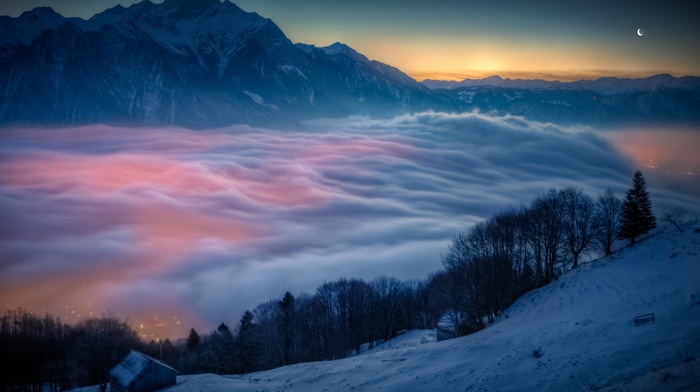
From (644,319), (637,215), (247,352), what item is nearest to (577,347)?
(644,319)

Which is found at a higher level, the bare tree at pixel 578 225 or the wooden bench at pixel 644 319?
the bare tree at pixel 578 225

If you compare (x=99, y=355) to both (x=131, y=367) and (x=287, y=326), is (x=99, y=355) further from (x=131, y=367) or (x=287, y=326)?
(x=287, y=326)

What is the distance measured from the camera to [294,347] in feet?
227

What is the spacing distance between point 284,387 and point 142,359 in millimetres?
18708

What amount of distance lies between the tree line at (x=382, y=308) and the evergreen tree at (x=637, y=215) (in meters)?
0.11

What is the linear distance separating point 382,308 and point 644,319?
5317 centimetres

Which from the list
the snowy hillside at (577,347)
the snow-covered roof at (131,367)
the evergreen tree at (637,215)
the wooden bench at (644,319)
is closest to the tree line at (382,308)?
the evergreen tree at (637,215)

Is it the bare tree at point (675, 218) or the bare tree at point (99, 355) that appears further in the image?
the bare tree at point (99, 355)

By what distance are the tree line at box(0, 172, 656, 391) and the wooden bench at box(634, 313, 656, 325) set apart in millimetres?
18919

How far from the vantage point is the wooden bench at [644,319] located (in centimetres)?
2633

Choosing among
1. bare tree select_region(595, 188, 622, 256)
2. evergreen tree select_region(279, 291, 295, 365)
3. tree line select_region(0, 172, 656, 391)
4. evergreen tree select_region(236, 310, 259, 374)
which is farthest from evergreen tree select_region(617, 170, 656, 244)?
evergreen tree select_region(236, 310, 259, 374)

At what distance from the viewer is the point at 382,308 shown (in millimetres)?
76125

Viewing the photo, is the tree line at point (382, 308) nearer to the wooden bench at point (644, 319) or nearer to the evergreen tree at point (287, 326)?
the evergreen tree at point (287, 326)

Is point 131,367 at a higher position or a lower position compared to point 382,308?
higher
